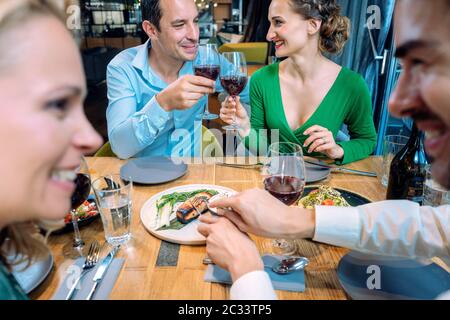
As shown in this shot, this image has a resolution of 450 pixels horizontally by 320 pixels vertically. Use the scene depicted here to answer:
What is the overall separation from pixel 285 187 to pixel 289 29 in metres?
1.09

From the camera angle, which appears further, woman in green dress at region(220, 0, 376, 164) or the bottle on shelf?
woman in green dress at region(220, 0, 376, 164)

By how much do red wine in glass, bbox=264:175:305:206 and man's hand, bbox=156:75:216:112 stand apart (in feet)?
1.93

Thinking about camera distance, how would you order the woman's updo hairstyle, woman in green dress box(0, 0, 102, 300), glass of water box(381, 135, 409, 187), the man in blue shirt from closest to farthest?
woman in green dress box(0, 0, 102, 300) < glass of water box(381, 135, 409, 187) < the man in blue shirt < the woman's updo hairstyle

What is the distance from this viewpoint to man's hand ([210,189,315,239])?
2.73 ft

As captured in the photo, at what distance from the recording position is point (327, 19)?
1767mm

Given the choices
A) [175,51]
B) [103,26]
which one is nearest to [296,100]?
[175,51]

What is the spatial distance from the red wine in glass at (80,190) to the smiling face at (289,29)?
Result: 1254mm

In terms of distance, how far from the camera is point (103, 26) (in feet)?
15.0

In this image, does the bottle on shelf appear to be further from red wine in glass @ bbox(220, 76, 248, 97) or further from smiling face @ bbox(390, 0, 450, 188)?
red wine in glass @ bbox(220, 76, 248, 97)

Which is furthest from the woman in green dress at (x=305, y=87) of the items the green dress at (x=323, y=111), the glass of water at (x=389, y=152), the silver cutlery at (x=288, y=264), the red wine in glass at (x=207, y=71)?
the silver cutlery at (x=288, y=264)

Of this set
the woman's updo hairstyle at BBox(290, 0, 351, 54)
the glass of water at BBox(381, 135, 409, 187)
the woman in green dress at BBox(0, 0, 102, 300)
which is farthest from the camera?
the woman's updo hairstyle at BBox(290, 0, 351, 54)

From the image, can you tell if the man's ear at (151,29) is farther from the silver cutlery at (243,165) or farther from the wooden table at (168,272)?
the wooden table at (168,272)

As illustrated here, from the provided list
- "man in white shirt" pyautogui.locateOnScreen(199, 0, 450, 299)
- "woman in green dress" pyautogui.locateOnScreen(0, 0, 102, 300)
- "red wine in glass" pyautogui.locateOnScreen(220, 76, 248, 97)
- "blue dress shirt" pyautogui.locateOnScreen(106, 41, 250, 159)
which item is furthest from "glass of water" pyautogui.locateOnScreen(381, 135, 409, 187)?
"woman in green dress" pyautogui.locateOnScreen(0, 0, 102, 300)

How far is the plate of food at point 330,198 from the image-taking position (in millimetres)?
1034
